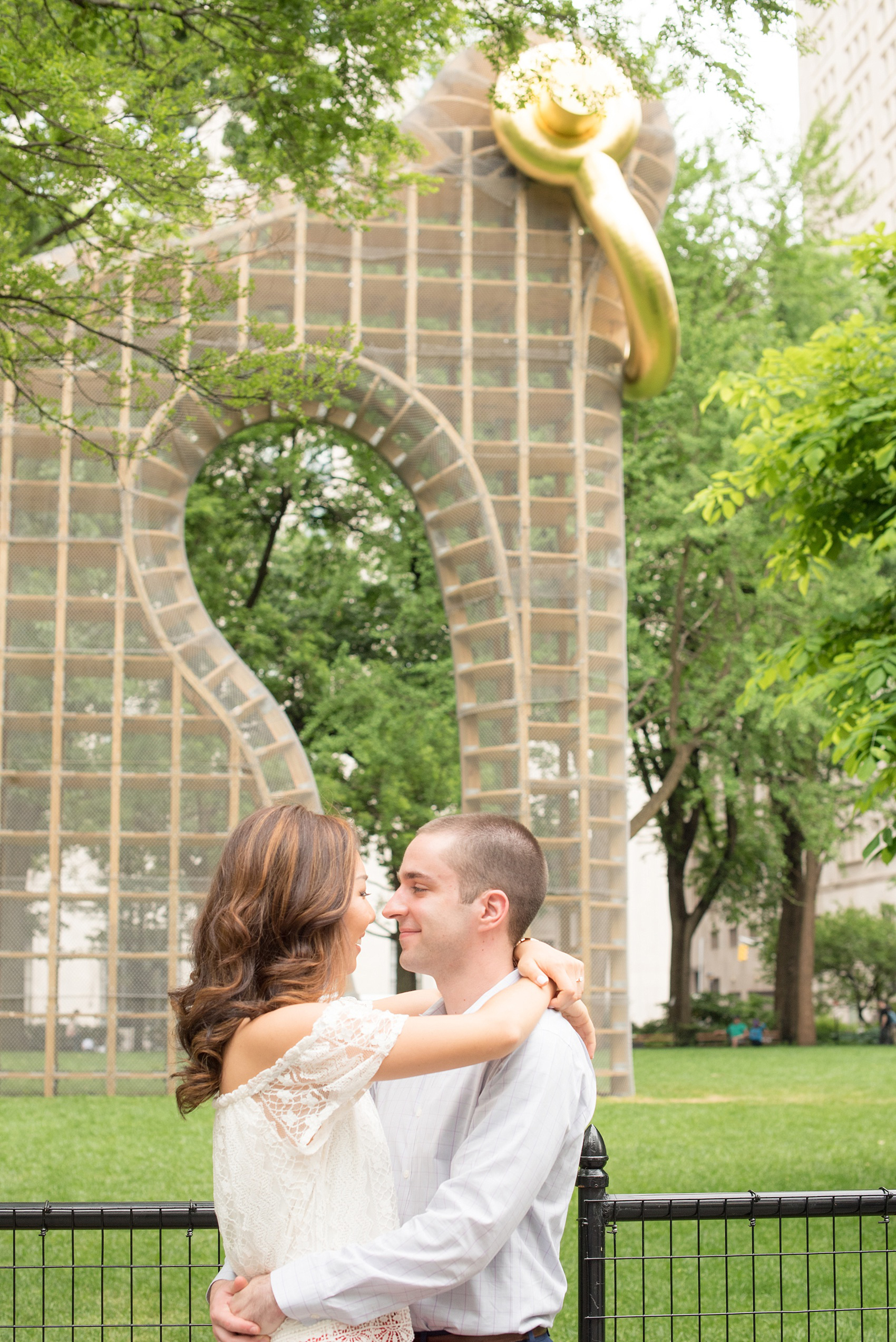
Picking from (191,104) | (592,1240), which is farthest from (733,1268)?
(191,104)

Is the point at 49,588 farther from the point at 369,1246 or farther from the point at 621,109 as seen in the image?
the point at 369,1246

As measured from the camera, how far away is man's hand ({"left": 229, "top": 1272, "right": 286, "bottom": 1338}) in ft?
6.59

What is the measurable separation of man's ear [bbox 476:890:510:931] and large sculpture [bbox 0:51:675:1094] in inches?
472

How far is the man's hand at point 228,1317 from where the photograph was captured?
203 cm

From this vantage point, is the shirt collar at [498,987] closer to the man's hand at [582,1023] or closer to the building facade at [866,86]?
the man's hand at [582,1023]

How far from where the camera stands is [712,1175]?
955 cm

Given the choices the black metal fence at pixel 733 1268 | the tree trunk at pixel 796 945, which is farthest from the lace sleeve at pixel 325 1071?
the tree trunk at pixel 796 945

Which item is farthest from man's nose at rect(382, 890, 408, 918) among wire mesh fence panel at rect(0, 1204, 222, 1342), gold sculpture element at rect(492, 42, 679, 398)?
gold sculpture element at rect(492, 42, 679, 398)

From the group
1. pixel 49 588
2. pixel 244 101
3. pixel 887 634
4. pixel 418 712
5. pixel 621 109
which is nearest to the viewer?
pixel 887 634

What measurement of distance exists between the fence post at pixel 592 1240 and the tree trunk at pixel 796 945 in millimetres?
26203

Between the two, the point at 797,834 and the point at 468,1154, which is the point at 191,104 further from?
the point at 797,834

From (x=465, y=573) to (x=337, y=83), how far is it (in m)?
9.08

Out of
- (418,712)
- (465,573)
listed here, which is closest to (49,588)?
(465,573)

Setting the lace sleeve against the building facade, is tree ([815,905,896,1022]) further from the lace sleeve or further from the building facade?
the lace sleeve
